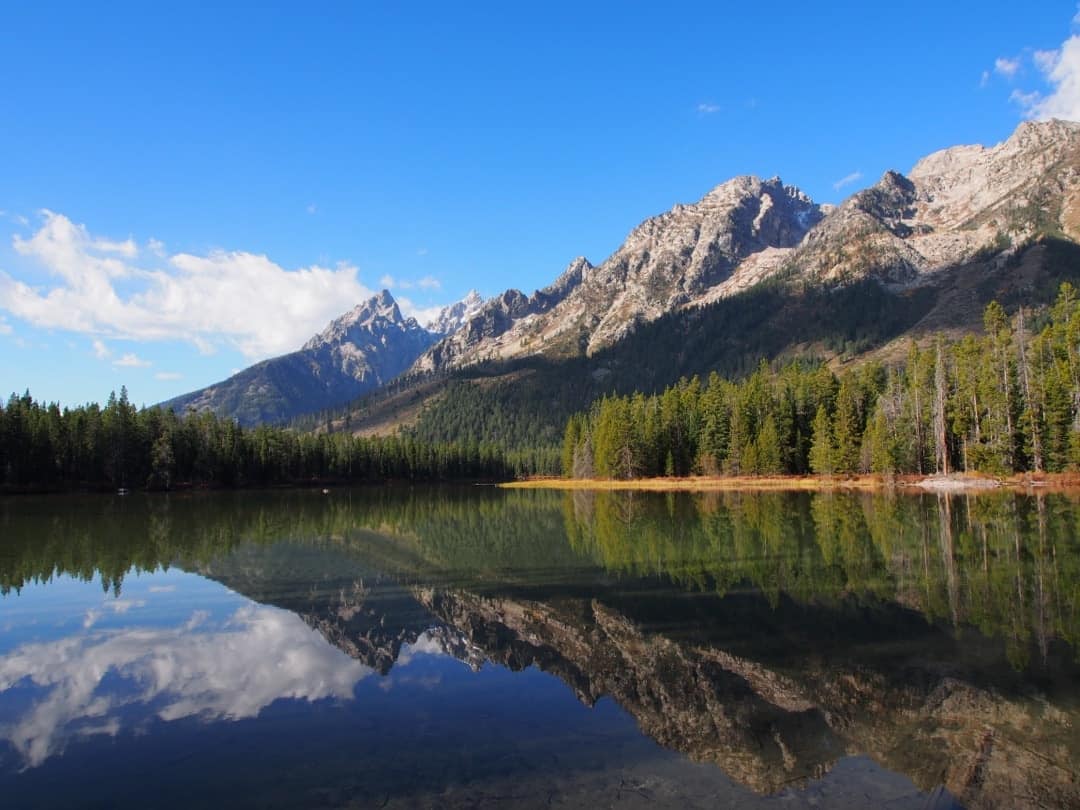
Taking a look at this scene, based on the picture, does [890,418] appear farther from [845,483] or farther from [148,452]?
[148,452]

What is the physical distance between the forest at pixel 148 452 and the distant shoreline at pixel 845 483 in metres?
59.3

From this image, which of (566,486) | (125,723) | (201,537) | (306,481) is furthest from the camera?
(306,481)

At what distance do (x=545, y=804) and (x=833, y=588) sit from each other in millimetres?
15754

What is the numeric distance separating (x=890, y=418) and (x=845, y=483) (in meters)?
12.9

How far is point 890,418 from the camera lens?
9206 centimetres

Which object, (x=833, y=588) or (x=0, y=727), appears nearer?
(x=0, y=727)

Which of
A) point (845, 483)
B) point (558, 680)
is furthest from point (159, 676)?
point (845, 483)

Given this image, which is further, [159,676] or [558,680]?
[159,676]

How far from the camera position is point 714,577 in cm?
2417

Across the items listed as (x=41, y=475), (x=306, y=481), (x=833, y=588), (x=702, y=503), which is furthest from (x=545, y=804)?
(x=306, y=481)

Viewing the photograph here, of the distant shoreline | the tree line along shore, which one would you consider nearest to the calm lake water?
the distant shoreline

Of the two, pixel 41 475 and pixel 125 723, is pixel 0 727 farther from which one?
pixel 41 475

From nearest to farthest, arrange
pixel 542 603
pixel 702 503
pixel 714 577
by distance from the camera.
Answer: pixel 542 603 → pixel 714 577 → pixel 702 503

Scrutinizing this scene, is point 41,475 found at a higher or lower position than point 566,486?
higher
